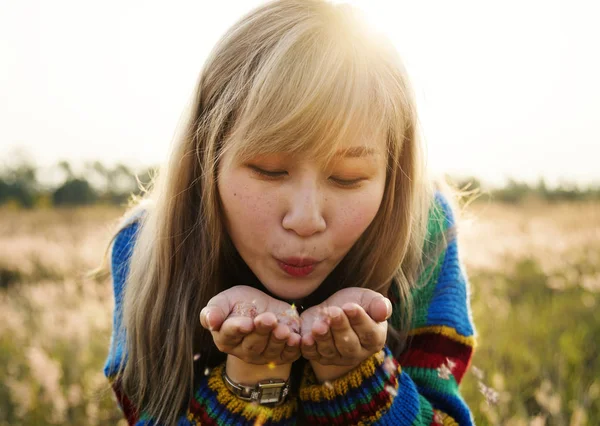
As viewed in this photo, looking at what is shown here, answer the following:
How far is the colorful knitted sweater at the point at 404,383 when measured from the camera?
1846mm

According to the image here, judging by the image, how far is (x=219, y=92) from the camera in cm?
192

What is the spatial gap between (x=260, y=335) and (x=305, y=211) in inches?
14.8

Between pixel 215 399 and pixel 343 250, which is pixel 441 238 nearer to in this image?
pixel 343 250

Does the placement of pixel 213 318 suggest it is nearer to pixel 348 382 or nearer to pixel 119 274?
pixel 348 382

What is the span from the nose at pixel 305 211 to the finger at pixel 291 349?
30cm

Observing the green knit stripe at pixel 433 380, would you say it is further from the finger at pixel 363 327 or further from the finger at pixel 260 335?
the finger at pixel 260 335

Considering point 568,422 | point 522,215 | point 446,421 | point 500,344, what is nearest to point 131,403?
point 446,421

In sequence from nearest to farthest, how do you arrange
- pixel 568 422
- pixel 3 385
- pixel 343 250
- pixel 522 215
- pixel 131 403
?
pixel 343 250
pixel 131 403
pixel 568 422
pixel 3 385
pixel 522 215

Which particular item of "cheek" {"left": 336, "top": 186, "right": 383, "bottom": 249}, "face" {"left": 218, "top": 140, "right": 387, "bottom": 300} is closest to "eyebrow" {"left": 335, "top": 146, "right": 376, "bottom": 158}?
"face" {"left": 218, "top": 140, "right": 387, "bottom": 300}

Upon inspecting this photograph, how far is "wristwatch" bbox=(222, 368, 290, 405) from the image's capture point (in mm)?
1869

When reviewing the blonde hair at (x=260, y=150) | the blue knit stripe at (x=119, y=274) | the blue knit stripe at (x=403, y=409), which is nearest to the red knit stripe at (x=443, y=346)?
the blonde hair at (x=260, y=150)

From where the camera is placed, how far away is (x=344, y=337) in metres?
1.61

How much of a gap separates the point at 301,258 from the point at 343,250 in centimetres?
18

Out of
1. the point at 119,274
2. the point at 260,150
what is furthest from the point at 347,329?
the point at 119,274
